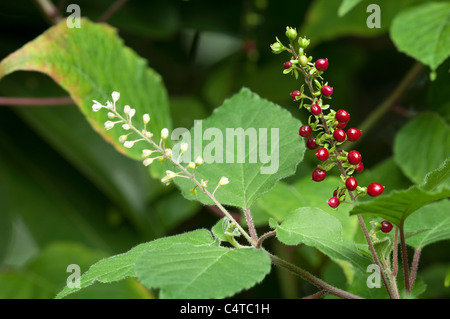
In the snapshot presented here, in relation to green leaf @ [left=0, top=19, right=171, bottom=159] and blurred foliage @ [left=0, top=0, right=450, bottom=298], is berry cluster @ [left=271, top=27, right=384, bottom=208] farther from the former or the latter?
blurred foliage @ [left=0, top=0, right=450, bottom=298]

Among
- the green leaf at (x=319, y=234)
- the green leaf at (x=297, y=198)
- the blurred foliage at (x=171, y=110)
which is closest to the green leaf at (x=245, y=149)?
the green leaf at (x=319, y=234)

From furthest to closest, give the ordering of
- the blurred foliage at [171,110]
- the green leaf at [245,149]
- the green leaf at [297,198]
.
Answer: the blurred foliage at [171,110]
the green leaf at [297,198]
the green leaf at [245,149]

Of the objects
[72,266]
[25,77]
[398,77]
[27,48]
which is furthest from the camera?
[398,77]

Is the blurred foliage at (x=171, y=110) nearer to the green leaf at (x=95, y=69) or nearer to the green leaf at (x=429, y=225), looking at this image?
the green leaf at (x=95, y=69)

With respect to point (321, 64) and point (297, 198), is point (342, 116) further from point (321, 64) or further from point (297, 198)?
point (297, 198)

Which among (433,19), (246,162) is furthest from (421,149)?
(246,162)

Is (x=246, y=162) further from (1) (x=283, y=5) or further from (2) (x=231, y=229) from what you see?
(1) (x=283, y=5)
